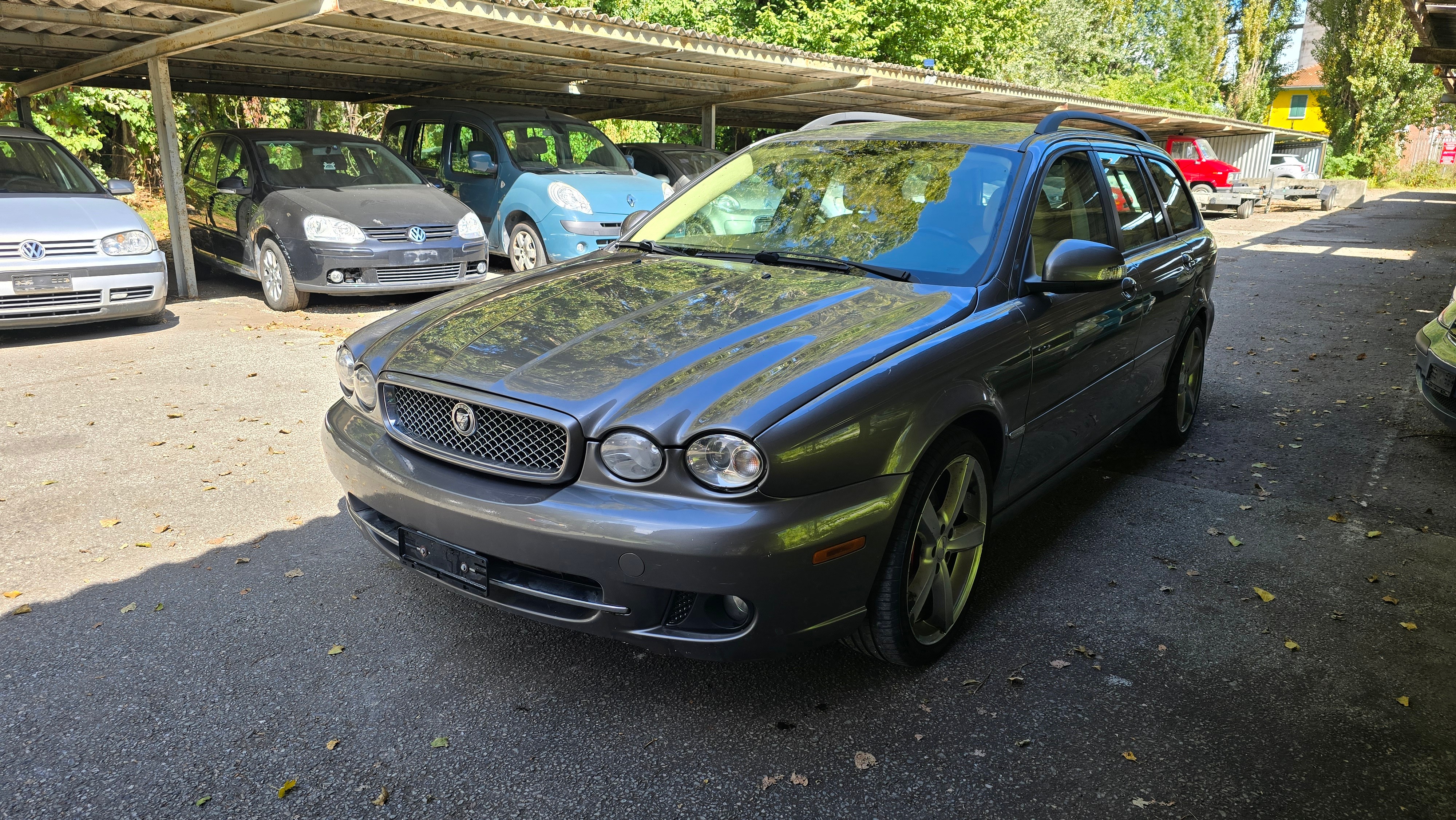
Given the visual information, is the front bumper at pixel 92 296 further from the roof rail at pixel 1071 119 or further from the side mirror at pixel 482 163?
the roof rail at pixel 1071 119

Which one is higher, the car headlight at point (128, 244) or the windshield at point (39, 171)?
the windshield at point (39, 171)

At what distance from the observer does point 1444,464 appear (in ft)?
17.0

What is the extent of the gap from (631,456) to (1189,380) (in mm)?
4071

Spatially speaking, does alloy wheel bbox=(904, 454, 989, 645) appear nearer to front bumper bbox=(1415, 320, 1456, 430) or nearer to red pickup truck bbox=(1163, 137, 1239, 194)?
front bumper bbox=(1415, 320, 1456, 430)

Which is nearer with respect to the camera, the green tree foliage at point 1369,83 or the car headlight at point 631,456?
the car headlight at point 631,456

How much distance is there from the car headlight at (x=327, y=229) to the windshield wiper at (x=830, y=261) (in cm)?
617

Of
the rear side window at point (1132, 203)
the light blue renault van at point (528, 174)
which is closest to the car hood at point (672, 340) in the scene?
the rear side window at point (1132, 203)

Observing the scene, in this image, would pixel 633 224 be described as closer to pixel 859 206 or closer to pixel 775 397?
pixel 859 206

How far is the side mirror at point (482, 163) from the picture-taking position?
10.6 metres

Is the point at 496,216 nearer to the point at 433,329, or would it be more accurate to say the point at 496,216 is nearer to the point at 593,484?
the point at 433,329

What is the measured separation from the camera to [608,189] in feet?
34.5

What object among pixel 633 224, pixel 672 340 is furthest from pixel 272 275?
pixel 672 340

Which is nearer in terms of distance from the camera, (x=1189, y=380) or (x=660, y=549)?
(x=660, y=549)

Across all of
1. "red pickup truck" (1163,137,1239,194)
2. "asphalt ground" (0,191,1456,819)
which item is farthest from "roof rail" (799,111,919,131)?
"red pickup truck" (1163,137,1239,194)
